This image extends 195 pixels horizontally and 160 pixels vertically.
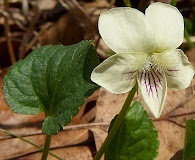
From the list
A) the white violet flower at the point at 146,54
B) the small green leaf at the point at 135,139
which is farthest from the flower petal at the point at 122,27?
the small green leaf at the point at 135,139

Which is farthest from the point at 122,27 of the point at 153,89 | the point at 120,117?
the point at 120,117

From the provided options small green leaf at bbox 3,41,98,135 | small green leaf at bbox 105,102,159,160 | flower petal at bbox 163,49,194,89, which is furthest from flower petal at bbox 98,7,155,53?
small green leaf at bbox 105,102,159,160

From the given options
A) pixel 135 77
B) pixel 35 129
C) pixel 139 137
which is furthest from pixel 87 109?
pixel 135 77

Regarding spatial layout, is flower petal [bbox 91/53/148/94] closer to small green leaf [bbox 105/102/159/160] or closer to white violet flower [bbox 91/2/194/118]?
white violet flower [bbox 91/2/194/118]

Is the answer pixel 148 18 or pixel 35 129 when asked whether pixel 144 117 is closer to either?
pixel 148 18

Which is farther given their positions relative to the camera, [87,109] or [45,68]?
[87,109]

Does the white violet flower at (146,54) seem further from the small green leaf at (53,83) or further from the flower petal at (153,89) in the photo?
the small green leaf at (53,83)
